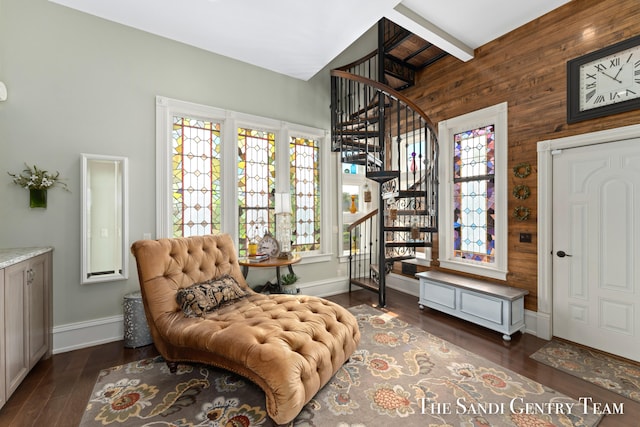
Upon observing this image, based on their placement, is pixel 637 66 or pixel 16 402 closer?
pixel 16 402

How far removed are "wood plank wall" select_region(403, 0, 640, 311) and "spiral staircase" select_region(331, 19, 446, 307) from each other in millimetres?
771

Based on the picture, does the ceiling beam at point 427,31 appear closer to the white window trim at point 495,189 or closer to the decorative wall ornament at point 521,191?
the white window trim at point 495,189

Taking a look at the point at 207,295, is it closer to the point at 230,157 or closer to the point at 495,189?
the point at 230,157

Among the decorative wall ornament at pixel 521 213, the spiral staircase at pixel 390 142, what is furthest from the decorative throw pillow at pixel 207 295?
the decorative wall ornament at pixel 521 213

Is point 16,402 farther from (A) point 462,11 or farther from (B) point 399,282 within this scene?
(A) point 462,11

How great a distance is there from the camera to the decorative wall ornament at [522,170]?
2967 mm

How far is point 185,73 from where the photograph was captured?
3.17 meters

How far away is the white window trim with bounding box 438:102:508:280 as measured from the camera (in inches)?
125

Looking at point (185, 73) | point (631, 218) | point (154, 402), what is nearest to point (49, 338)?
point (154, 402)

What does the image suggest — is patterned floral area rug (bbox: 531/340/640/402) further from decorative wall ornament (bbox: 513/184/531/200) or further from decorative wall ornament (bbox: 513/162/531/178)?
decorative wall ornament (bbox: 513/162/531/178)

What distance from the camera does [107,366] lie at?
91.1 inches

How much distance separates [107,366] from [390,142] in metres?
4.05

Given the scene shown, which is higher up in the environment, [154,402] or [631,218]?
[631,218]

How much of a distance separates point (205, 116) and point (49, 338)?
2641mm
